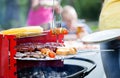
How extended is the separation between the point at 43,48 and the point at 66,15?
1612mm

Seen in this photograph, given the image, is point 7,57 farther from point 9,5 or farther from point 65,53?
point 9,5

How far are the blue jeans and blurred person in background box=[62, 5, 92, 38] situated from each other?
3.81 ft

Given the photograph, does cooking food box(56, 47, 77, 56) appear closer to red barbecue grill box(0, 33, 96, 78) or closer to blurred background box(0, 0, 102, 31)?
red barbecue grill box(0, 33, 96, 78)

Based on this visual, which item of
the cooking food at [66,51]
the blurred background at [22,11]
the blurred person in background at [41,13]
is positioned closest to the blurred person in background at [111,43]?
the cooking food at [66,51]

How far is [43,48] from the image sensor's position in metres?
1.48

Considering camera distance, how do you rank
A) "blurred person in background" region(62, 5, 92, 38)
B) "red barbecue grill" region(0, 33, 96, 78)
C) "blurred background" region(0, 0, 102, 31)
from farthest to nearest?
"blurred background" region(0, 0, 102, 31), "blurred person in background" region(62, 5, 92, 38), "red barbecue grill" region(0, 33, 96, 78)

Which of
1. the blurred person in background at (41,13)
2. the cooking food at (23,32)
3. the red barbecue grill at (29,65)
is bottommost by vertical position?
the red barbecue grill at (29,65)

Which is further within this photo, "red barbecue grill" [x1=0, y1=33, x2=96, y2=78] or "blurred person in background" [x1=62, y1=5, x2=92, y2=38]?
"blurred person in background" [x1=62, y1=5, x2=92, y2=38]

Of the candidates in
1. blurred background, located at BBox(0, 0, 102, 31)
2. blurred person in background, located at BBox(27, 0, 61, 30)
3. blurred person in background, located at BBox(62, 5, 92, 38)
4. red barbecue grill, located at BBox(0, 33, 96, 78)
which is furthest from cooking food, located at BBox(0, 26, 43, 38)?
blurred background, located at BBox(0, 0, 102, 31)

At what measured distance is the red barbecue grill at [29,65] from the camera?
1.31 m

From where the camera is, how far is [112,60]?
1408 millimetres

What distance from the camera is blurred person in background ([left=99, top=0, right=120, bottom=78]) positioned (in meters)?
1.36

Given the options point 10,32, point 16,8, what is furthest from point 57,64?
point 16,8

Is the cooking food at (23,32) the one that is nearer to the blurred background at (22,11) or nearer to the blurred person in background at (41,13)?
the blurred person in background at (41,13)
